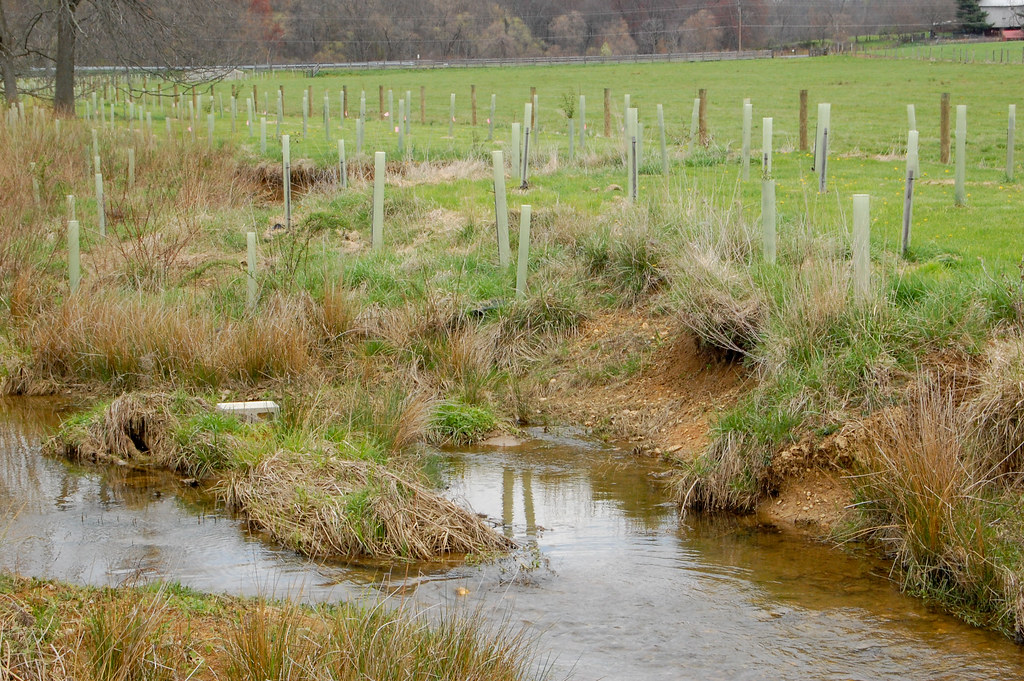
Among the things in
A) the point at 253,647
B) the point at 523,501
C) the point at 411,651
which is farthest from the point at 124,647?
the point at 523,501

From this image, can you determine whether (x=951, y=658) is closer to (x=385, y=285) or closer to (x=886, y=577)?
(x=886, y=577)

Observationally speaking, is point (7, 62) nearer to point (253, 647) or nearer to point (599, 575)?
point (599, 575)

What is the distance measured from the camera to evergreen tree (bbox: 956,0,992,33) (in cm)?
8156

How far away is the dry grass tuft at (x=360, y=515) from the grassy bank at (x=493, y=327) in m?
0.02

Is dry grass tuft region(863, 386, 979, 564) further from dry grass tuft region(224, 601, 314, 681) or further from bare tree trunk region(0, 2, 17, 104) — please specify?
bare tree trunk region(0, 2, 17, 104)

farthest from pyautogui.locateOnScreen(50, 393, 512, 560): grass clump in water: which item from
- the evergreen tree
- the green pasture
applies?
the evergreen tree

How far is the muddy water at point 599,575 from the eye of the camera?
17.4 feet

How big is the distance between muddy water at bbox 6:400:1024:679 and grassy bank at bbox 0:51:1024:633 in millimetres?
319

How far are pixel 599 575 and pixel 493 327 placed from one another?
4.76 meters

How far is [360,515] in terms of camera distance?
6.71m

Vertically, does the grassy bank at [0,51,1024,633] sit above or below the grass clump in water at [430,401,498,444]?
above

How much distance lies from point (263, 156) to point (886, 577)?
18.5m

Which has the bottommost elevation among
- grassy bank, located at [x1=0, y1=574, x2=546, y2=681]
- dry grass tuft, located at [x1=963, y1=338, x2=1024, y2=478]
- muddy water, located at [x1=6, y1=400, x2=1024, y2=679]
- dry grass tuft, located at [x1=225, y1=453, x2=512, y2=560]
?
muddy water, located at [x1=6, y1=400, x2=1024, y2=679]

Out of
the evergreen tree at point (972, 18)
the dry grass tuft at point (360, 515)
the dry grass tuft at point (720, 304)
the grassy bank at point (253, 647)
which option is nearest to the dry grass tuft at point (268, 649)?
the grassy bank at point (253, 647)
